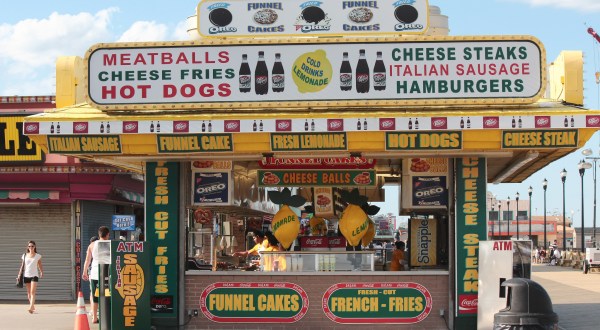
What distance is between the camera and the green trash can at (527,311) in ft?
31.4

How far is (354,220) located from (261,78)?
327 centimetres

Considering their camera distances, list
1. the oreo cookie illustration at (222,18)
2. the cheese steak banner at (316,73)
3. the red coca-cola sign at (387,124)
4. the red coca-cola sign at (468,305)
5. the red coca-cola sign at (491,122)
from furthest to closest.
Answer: the oreo cookie illustration at (222,18) → the red coca-cola sign at (468,305) → the cheese steak banner at (316,73) → the red coca-cola sign at (387,124) → the red coca-cola sign at (491,122)

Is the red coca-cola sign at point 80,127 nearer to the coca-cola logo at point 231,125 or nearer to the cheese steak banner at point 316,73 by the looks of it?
the cheese steak banner at point 316,73

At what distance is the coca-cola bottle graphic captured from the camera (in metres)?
16.1

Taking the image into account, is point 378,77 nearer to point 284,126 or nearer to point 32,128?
point 284,126

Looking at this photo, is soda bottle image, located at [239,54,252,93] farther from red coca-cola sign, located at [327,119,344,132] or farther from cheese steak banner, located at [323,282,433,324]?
cheese steak banner, located at [323,282,433,324]

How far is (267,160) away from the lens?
1769cm

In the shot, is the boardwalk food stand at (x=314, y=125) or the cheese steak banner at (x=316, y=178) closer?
the boardwalk food stand at (x=314, y=125)

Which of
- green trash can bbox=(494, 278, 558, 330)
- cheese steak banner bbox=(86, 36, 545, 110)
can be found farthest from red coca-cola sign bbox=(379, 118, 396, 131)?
green trash can bbox=(494, 278, 558, 330)

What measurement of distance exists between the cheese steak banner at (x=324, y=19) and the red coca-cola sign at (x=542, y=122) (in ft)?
9.59

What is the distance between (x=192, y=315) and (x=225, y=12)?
5.30 metres

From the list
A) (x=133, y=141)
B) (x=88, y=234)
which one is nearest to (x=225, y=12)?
(x=133, y=141)

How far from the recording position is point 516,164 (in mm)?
18797

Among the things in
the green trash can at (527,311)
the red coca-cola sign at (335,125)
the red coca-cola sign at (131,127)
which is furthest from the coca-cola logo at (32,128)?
the green trash can at (527,311)
